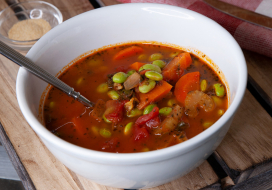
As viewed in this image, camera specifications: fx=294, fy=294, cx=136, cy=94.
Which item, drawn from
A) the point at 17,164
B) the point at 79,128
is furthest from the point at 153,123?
the point at 17,164

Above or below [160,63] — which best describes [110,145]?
below

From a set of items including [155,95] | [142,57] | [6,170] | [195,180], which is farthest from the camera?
[6,170]

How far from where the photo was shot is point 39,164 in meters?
1.92

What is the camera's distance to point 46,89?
84.0 inches

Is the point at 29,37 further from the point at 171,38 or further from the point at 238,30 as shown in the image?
the point at 238,30

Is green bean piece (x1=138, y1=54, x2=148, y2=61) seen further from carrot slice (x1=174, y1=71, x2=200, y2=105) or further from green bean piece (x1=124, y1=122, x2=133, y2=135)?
green bean piece (x1=124, y1=122, x2=133, y2=135)

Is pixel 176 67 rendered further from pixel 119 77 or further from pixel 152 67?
pixel 119 77

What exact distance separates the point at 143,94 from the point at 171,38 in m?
0.63

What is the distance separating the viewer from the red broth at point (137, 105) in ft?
6.07

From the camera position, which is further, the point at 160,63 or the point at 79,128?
the point at 160,63

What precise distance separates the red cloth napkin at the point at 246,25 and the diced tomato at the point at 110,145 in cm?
143

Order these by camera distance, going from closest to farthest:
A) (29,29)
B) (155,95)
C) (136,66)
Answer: (155,95) → (136,66) → (29,29)

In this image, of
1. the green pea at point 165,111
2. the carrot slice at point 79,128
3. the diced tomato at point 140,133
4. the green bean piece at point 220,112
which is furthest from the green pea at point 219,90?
the carrot slice at point 79,128

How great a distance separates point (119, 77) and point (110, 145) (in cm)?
51
